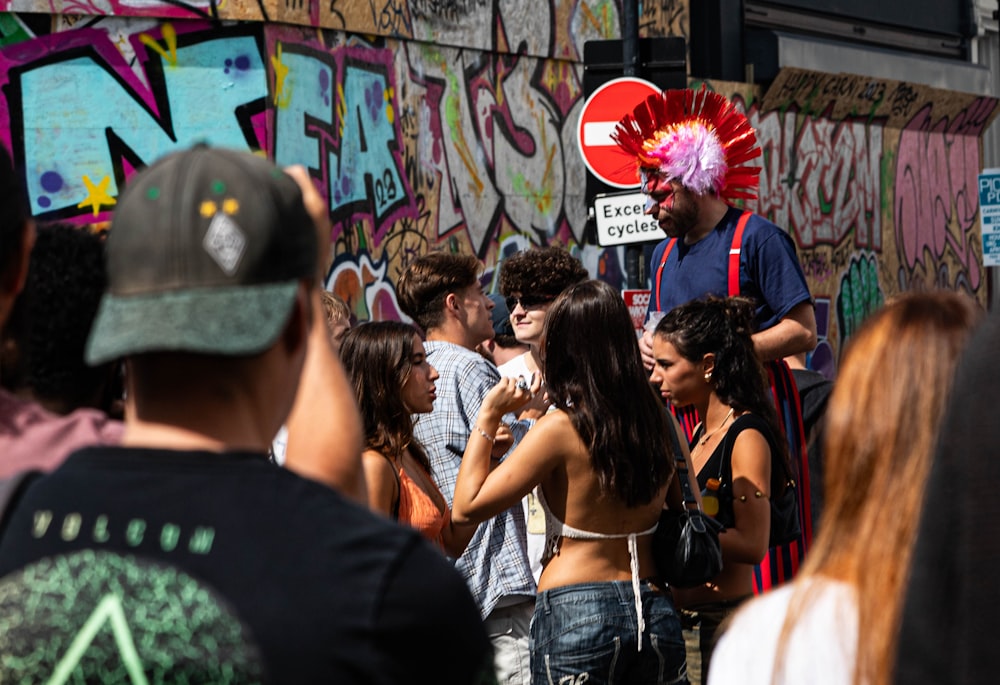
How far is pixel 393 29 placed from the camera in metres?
11.9

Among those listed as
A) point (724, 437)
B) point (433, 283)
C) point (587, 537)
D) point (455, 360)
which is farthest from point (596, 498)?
point (433, 283)

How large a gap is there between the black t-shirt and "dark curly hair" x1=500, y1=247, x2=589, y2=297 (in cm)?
494

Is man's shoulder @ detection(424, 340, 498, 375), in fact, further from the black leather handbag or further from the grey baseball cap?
the grey baseball cap

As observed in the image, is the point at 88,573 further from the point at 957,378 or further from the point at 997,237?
the point at 997,237

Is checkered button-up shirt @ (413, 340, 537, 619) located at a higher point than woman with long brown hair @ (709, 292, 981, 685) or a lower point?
lower

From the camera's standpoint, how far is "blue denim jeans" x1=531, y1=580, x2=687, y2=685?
442cm

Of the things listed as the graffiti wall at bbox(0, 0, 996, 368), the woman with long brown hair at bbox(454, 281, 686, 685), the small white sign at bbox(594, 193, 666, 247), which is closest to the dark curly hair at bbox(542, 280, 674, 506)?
the woman with long brown hair at bbox(454, 281, 686, 685)

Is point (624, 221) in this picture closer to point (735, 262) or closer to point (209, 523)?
point (735, 262)

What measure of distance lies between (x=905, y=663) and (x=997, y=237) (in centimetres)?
1333

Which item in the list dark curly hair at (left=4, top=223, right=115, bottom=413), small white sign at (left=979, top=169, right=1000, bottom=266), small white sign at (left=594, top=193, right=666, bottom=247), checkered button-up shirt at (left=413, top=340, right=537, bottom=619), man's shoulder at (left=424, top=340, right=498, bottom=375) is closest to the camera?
dark curly hair at (left=4, top=223, right=115, bottom=413)

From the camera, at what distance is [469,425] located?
5770mm

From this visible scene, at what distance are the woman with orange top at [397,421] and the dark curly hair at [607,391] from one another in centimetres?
51

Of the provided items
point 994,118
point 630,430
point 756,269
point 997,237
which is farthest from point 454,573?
point 994,118

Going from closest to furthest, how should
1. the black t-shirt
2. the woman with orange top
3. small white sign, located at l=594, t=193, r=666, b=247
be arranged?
1. the black t-shirt
2. the woman with orange top
3. small white sign, located at l=594, t=193, r=666, b=247
